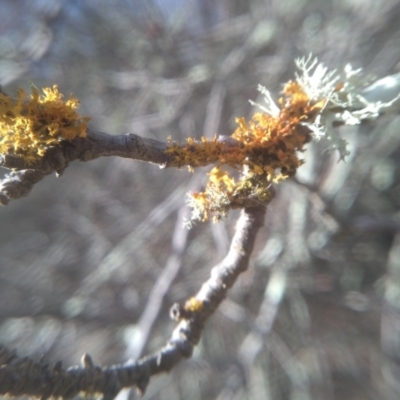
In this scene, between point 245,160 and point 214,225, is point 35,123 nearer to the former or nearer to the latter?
point 245,160

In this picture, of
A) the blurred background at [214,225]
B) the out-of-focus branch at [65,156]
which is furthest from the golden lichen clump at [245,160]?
the blurred background at [214,225]

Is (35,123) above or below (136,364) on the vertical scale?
above

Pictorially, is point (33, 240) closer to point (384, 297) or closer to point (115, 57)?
point (115, 57)

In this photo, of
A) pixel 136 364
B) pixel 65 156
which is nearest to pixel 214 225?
pixel 136 364

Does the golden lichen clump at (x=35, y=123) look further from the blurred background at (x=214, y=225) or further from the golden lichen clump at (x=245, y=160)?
the blurred background at (x=214, y=225)

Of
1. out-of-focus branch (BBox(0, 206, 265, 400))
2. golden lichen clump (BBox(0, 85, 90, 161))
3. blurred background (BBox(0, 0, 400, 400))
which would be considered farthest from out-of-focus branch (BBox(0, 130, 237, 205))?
blurred background (BBox(0, 0, 400, 400))
